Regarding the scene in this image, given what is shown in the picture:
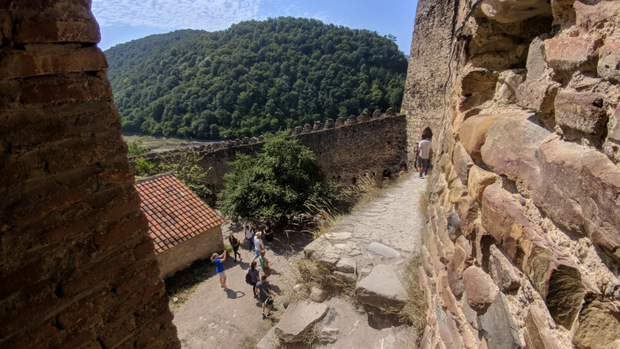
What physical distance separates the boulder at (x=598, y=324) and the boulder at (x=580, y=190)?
0.16 metres

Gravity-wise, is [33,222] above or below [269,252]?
above

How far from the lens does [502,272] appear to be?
1.34m

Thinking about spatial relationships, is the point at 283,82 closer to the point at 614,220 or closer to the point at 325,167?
the point at 325,167

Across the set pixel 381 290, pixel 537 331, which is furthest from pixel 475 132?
pixel 381 290

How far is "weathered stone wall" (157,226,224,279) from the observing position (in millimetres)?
8750

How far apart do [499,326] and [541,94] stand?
0.94 metres

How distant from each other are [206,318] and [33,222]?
6.75 m


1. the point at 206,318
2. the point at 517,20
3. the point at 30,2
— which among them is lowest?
the point at 206,318

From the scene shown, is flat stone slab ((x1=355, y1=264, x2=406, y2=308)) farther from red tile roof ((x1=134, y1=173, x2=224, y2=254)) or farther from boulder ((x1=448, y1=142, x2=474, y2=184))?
red tile roof ((x1=134, y1=173, x2=224, y2=254))

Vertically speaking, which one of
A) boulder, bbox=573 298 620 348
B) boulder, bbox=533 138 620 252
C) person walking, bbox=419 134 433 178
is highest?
boulder, bbox=533 138 620 252

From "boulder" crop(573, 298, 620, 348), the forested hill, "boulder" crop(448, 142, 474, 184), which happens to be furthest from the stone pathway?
the forested hill

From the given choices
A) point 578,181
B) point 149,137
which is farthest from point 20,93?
point 149,137

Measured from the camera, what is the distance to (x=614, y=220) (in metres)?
0.75

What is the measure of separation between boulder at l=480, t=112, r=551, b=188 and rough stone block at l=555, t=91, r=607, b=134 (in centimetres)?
14
